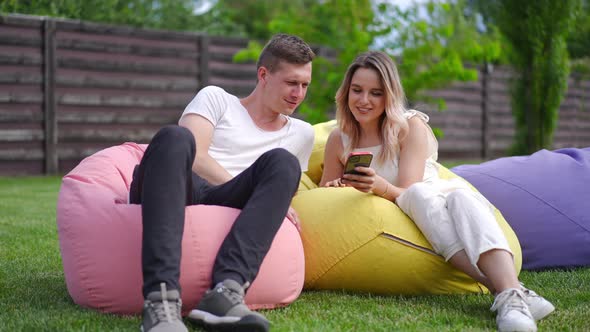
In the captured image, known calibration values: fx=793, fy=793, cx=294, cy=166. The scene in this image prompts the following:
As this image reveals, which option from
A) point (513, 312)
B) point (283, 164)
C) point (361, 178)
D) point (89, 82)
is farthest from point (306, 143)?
point (89, 82)

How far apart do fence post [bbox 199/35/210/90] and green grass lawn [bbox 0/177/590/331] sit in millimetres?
5844

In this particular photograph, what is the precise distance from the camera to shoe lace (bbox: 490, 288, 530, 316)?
239 cm

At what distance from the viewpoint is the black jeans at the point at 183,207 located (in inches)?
89.8

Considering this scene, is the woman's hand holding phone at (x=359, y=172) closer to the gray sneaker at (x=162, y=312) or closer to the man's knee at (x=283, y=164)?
the man's knee at (x=283, y=164)

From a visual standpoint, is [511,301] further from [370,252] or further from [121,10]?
[121,10]

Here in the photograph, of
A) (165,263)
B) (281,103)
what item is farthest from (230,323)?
(281,103)

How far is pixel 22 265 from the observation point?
11.6 feet

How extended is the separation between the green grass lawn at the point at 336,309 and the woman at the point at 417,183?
4.8 inches

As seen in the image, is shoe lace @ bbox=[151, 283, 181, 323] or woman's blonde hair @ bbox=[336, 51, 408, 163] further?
woman's blonde hair @ bbox=[336, 51, 408, 163]

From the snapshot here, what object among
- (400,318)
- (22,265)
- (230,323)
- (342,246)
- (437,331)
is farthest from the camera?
(22,265)

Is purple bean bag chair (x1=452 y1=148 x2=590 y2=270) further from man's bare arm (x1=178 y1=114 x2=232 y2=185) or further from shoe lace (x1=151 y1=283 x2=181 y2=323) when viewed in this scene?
shoe lace (x1=151 y1=283 x2=181 y2=323)

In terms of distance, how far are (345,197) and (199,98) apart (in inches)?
27.5

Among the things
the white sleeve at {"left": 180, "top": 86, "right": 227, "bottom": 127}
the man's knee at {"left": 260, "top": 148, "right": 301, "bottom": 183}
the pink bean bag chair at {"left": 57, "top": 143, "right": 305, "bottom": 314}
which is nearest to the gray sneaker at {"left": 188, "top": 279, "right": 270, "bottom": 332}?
the pink bean bag chair at {"left": 57, "top": 143, "right": 305, "bottom": 314}

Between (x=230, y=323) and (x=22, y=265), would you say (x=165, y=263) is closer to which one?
(x=230, y=323)
